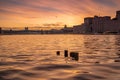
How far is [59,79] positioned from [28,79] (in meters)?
2.15

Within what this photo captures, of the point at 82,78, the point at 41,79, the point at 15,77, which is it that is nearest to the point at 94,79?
the point at 82,78

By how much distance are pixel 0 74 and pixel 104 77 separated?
795cm

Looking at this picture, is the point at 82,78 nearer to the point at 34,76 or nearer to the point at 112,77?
the point at 112,77

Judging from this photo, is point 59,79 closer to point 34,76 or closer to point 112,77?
point 34,76

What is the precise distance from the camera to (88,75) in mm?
17719

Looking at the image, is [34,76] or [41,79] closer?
[41,79]

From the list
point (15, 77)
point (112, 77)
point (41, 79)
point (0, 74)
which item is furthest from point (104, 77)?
point (0, 74)

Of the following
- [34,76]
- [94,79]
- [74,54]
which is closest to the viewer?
[94,79]

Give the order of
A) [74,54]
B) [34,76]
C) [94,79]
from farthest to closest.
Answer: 1. [74,54]
2. [34,76]
3. [94,79]

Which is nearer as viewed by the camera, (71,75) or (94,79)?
(94,79)

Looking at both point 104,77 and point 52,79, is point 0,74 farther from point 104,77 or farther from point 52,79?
point 104,77

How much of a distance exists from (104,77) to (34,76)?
5.08 meters

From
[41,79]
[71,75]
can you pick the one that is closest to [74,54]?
[71,75]

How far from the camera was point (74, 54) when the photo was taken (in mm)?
30594
